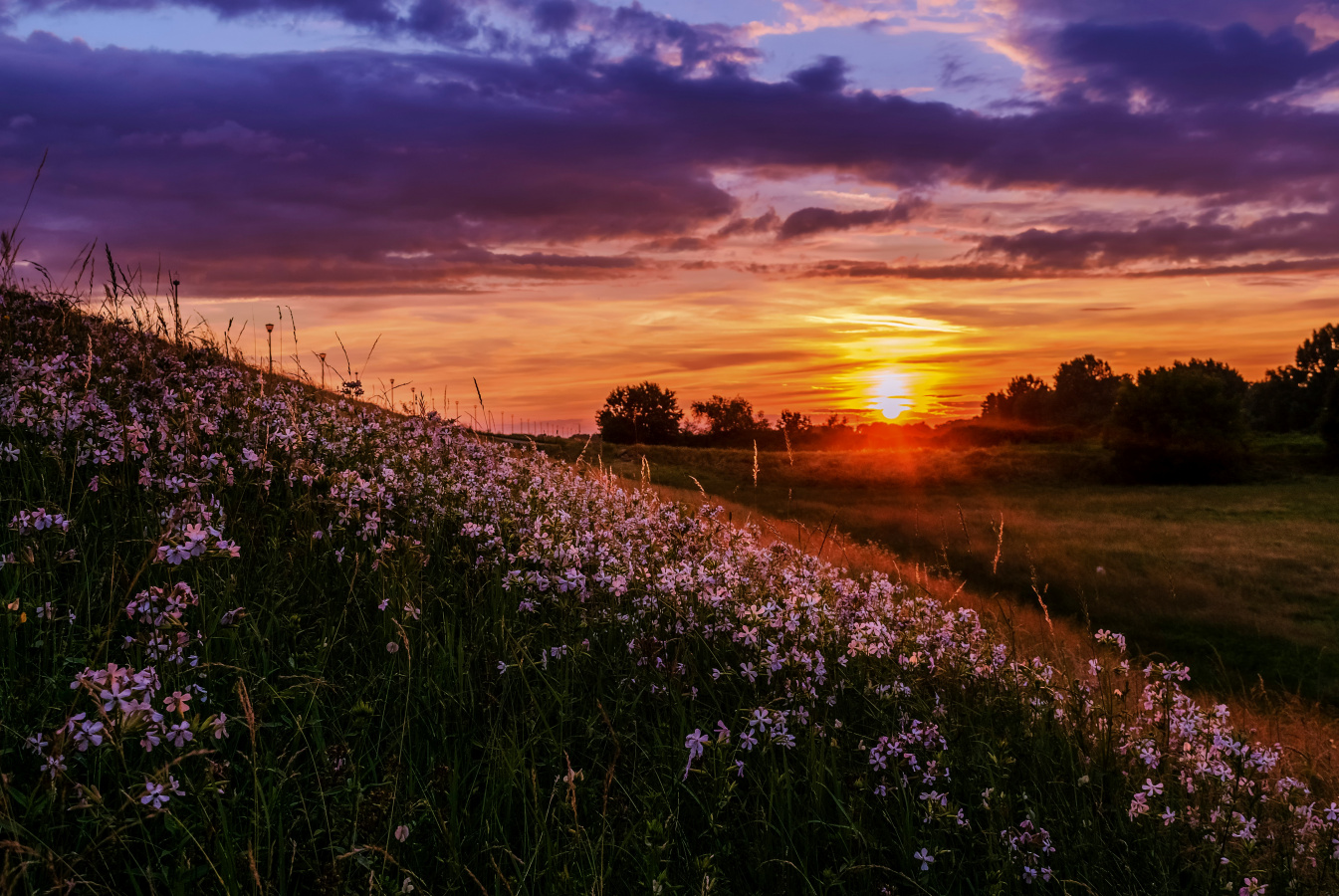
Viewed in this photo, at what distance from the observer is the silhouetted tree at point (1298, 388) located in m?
96.8

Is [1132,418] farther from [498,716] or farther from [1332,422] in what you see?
[498,716]

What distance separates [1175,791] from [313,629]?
229 inches

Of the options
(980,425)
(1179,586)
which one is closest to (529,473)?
(1179,586)

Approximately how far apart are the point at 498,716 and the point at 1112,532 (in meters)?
40.3

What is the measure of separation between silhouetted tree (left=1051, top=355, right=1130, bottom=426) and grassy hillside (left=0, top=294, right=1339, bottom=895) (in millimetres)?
160889

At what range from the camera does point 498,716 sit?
13.5 feet

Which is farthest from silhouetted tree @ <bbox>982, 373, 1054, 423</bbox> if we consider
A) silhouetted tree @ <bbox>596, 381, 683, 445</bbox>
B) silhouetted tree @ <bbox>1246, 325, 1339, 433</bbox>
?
silhouetted tree @ <bbox>596, 381, 683, 445</bbox>

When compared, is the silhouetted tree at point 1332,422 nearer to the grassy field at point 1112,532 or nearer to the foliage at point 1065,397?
the grassy field at point 1112,532

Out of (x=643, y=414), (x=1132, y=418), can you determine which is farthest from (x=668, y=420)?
(x=1132, y=418)

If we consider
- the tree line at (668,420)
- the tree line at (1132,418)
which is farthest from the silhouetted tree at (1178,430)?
the tree line at (668,420)

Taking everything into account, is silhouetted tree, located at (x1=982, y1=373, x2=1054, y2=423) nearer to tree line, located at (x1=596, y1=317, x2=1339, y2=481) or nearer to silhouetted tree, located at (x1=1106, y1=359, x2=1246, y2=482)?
tree line, located at (x1=596, y1=317, x2=1339, y2=481)

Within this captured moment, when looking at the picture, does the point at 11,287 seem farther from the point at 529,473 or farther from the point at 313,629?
the point at 313,629

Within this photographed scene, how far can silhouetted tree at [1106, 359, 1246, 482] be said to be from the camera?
60.3m

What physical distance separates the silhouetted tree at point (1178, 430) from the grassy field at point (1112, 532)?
243cm
